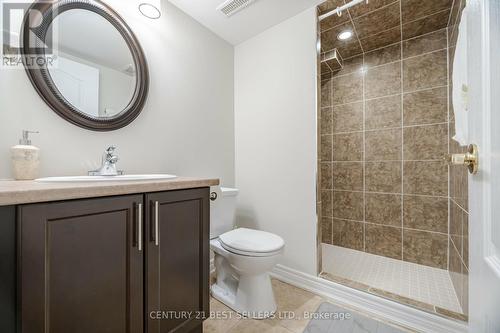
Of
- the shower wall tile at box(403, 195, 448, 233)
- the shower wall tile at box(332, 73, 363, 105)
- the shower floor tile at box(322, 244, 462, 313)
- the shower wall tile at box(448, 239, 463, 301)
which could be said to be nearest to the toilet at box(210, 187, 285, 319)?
the shower floor tile at box(322, 244, 462, 313)

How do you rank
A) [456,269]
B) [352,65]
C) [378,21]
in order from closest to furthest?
[456,269] < [378,21] < [352,65]

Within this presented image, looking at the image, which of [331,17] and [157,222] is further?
[331,17]

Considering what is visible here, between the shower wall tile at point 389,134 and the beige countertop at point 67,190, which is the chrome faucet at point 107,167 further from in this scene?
the shower wall tile at point 389,134

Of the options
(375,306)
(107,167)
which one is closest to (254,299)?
(375,306)

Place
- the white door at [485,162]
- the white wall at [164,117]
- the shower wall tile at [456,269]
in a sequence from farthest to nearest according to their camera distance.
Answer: the shower wall tile at [456,269] < the white wall at [164,117] < the white door at [485,162]

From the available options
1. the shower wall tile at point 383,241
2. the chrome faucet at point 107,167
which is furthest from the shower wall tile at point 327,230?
the chrome faucet at point 107,167

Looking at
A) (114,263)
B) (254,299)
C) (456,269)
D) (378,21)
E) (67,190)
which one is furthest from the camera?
(378,21)

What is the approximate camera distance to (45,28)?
1.04 metres

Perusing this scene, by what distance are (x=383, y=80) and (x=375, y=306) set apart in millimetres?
1966

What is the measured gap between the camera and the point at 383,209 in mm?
2098

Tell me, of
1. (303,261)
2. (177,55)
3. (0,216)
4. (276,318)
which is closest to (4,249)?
(0,216)

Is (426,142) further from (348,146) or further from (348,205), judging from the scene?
(348,205)

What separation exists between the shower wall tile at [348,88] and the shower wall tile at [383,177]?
2.39ft

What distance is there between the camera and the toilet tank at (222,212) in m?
1.59
